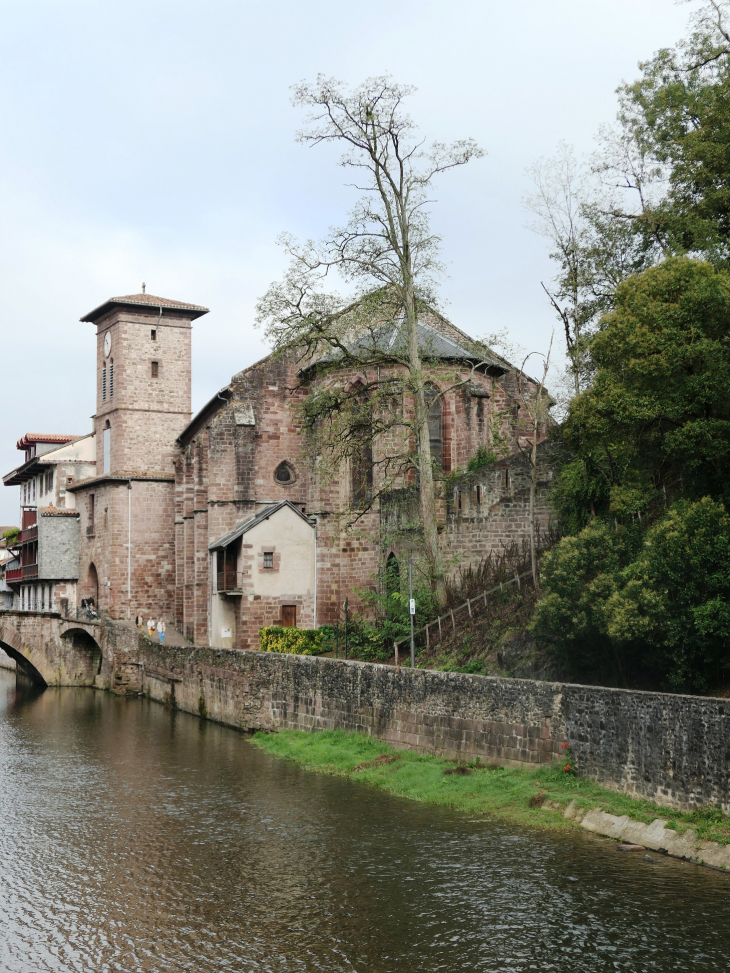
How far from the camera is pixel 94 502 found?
51594 mm

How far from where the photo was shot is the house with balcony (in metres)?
52.8

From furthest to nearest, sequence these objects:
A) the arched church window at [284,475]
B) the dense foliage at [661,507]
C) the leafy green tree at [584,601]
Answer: the arched church window at [284,475] < the leafy green tree at [584,601] < the dense foliage at [661,507]

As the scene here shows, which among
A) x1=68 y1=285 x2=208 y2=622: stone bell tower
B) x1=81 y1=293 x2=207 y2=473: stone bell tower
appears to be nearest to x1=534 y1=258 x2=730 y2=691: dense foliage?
x1=68 y1=285 x2=208 y2=622: stone bell tower

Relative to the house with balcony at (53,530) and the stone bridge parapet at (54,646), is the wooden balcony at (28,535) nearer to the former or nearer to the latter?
the house with balcony at (53,530)

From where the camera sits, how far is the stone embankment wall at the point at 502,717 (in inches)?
576

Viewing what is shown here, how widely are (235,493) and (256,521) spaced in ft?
11.6

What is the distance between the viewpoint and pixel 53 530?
2089 inches

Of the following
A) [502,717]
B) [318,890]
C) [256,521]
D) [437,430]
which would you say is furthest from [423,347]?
[318,890]

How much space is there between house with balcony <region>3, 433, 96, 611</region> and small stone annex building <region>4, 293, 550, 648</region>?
20 centimetres

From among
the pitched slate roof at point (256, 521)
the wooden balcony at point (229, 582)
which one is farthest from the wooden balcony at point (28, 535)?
the wooden balcony at point (229, 582)

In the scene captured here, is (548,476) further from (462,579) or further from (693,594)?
(693,594)

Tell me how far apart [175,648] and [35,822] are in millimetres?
16282

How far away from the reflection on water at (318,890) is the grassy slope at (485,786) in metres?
0.51

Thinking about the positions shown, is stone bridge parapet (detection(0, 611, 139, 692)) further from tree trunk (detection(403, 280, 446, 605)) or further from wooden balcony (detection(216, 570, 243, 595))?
tree trunk (detection(403, 280, 446, 605))
